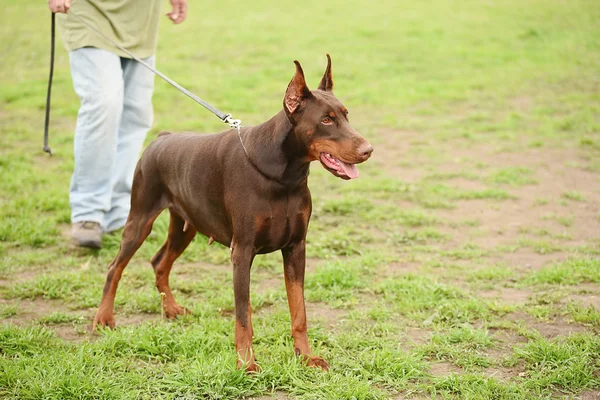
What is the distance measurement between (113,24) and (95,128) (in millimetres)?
821

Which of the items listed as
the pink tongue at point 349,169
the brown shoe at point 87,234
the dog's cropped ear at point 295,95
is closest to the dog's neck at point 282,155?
the dog's cropped ear at point 295,95

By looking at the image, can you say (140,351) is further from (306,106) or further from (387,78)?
(387,78)

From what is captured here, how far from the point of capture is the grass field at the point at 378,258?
371 cm

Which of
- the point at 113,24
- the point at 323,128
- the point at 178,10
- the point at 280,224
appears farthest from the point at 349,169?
the point at 178,10

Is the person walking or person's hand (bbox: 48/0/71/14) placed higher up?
person's hand (bbox: 48/0/71/14)

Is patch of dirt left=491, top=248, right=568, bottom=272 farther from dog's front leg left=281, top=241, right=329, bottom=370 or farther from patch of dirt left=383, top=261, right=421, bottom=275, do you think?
dog's front leg left=281, top=241, right=329, bottom=370

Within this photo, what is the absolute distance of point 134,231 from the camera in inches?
173

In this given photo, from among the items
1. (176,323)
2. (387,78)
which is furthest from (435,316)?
(387,78)

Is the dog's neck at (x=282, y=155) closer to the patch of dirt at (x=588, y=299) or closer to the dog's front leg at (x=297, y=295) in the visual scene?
the dog's front leg at (x=297, y=295)

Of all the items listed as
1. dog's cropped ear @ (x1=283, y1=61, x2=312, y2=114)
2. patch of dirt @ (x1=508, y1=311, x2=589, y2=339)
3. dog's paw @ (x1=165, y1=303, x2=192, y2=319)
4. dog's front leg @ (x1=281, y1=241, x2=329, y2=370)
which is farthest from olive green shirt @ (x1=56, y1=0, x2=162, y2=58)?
patch of dirt @ (x1=508, y1=311, x2=589, y2=339)

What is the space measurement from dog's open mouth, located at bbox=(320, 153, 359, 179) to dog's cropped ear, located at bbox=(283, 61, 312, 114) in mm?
279

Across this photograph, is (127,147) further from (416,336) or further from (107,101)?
(416,336)

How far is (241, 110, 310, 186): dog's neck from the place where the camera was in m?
3.56

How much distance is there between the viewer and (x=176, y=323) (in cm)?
446
